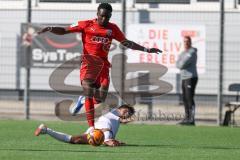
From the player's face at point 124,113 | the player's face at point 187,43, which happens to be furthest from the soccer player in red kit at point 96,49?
the player's face at point 187,43

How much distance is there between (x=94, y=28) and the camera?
44.8 ft

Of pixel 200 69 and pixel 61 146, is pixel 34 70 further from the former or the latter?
pixel 61 146

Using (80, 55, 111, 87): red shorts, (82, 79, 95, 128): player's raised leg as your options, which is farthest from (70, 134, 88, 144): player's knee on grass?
(80, 55, 111, 87): red shorts

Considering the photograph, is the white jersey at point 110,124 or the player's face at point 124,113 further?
the player's face at point 124,113

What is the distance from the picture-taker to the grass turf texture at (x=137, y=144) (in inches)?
428

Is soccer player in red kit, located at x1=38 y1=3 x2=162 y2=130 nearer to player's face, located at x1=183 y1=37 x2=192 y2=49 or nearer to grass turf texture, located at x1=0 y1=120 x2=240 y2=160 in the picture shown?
grass turf texture, located at x1=0 y1=120 x2=240 y2=160

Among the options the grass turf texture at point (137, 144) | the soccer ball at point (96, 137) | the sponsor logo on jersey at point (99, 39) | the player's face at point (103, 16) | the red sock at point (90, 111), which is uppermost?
the player's face at point (103, 16)

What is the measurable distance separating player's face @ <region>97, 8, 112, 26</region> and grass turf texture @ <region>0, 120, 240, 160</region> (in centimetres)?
193

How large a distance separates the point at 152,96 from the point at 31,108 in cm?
290

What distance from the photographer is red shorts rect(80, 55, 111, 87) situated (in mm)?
13711

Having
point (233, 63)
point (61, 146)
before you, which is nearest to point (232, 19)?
point (233, 63)

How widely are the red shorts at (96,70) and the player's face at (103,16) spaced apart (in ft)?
2.13

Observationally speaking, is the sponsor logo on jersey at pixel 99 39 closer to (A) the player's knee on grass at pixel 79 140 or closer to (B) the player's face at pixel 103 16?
(B) the player's face at pixel 103 16

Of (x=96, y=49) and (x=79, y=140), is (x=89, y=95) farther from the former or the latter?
(x=79, y=140)
